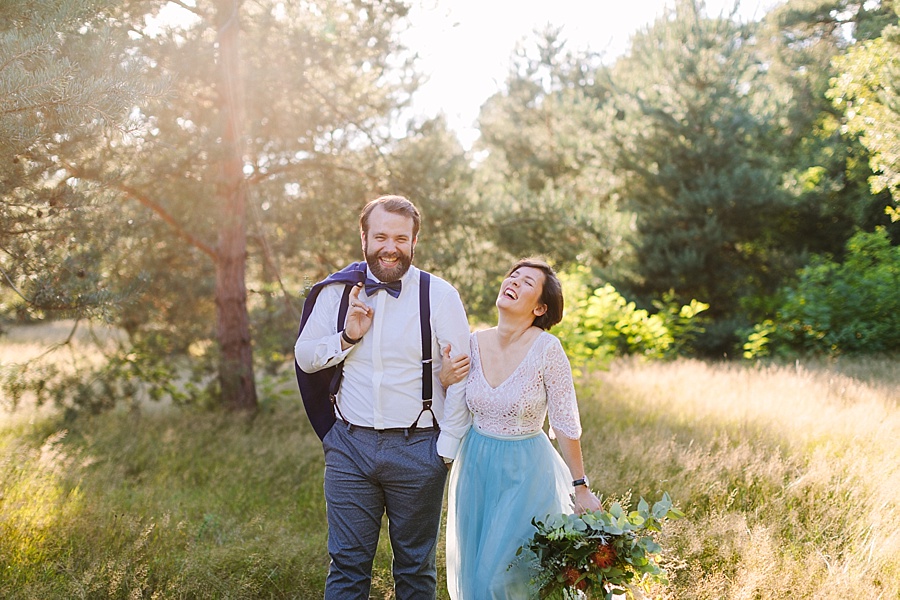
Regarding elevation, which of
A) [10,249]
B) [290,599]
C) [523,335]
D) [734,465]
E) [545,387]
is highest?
[10,249]

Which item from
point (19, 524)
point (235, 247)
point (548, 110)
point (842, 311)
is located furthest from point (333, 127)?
point (548, 110)

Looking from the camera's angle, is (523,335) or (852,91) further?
(852,91)

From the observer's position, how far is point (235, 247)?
7.74m

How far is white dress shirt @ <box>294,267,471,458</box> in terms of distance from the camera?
2.82 metres

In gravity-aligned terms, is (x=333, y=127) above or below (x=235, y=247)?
above

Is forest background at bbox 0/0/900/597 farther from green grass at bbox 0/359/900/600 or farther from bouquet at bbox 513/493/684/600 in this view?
bouquet at bbox 513/493/684/600

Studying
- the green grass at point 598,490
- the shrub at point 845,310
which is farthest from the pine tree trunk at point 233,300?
the shrub at point 845,310

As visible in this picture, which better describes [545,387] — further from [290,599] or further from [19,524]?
[19,524]

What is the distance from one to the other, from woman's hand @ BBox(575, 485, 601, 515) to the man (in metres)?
0.57

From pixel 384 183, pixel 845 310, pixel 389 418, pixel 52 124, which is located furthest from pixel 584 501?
pixel 845 310

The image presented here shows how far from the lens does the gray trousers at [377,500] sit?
280cm

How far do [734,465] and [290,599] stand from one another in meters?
3.28

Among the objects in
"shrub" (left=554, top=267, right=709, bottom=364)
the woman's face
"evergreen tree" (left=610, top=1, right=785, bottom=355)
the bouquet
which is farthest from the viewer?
"evergreen tree" (left=610, top=1, right=785, bottom=355)

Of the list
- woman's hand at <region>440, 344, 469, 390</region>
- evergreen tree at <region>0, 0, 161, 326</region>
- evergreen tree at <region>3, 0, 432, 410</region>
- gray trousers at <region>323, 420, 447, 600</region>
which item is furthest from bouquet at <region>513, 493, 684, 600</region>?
evergreen tree at <region>3, 0, 432, 410</region>
